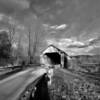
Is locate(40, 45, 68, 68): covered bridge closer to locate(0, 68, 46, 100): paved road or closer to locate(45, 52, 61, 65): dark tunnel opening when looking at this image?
locate(45, 52, 61, 65): dark tunnel opening

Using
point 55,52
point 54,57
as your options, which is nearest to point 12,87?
point 55,52

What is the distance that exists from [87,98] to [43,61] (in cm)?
2071

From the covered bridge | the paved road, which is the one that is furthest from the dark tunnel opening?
the paved road

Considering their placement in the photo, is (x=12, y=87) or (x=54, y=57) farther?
(x=54, y=57)

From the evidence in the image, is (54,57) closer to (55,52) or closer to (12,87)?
(55,52)

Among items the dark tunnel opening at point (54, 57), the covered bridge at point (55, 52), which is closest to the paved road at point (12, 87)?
the covered bridge at point (55, 52)

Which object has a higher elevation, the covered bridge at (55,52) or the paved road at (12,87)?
the covered bridge at (55,52)

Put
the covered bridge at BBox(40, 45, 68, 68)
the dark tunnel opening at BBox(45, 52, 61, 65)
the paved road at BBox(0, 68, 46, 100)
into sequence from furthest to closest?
the dark tunnel opening at BBox(45, 52, 61, 65)
the covered bridge at BBox(40, 45, 68, 68)
the paved road at BBox(0, 68, 46, 100)

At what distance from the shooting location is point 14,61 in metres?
33.1

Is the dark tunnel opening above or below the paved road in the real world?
above

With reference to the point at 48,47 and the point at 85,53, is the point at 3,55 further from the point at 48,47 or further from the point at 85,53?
the point at 85,53

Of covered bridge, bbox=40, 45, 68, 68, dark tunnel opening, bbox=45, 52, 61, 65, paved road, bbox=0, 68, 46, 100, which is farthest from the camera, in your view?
dark tunnel opening, bbox=45, 52, 61, 65

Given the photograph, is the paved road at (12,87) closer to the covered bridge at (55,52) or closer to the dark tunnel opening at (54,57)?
the covered bridge at (55,52)

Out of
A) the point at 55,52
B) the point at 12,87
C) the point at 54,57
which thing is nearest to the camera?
the point at 12,87
